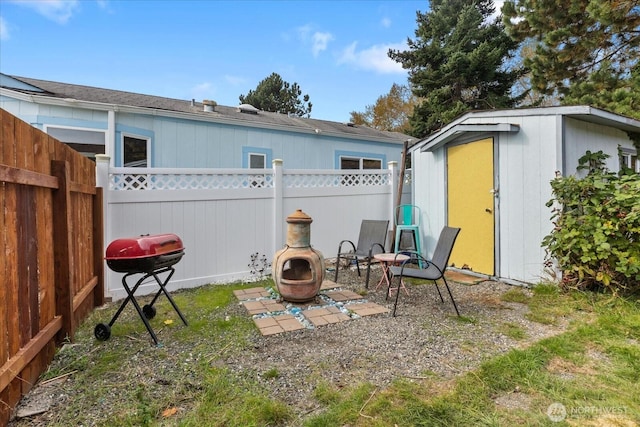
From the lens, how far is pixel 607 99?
26.1ft

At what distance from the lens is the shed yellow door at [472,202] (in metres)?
4.96

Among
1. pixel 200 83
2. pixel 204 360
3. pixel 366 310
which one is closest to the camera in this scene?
pixel 204 360

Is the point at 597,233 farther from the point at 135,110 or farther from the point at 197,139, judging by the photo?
the point at 135,110

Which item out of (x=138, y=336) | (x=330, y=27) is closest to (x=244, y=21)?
(x=330, y=27)

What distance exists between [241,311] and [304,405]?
6.08 ft

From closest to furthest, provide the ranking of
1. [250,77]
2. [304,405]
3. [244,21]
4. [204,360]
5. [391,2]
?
[304,405] < [204,360] < [244,21] < [391,2] < [250,77]

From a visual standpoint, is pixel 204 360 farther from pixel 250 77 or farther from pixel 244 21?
pixel 250 77

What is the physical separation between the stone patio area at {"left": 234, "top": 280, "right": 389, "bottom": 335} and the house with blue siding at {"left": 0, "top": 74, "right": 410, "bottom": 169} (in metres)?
4.51

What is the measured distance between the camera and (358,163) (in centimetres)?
1038

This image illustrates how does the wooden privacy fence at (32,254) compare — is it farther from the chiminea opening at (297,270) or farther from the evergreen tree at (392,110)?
the evergreen tree at (392,110)

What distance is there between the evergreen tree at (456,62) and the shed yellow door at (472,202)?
8.72 meters

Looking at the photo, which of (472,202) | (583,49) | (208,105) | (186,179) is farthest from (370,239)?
(583,49)

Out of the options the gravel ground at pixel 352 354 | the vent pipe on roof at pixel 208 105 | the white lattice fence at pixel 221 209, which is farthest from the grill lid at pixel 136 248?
the vent pipe on roof at pixel 208 105

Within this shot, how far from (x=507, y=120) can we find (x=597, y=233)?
1862mm
